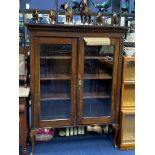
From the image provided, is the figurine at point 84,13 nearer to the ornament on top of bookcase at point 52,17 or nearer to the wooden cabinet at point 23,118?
the ornament on top of bookcase at point 52,17

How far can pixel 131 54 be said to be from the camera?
97.1 inches

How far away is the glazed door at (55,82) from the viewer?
2.26m

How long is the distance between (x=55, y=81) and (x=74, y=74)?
259 millimetres

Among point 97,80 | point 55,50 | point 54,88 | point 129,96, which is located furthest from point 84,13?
point 129,96

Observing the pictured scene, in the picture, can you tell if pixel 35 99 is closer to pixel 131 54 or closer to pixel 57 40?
pixel 57 40

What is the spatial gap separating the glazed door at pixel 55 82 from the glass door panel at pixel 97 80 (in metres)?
0.16

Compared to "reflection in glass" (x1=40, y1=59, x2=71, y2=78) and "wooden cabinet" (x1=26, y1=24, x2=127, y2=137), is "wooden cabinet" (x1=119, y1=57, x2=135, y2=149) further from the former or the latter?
"reflection in glass" (x1=40, y1=59, x2=71, y2=78)

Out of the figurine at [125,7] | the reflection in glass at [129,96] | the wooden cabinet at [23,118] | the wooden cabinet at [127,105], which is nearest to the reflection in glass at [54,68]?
the wooden cabinet at [23,118]

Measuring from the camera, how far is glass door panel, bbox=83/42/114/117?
7.87 ft

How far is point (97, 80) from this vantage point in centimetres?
255

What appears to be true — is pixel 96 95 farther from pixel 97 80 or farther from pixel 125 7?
pixel 125 7

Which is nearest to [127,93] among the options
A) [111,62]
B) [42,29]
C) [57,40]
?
[111,62]

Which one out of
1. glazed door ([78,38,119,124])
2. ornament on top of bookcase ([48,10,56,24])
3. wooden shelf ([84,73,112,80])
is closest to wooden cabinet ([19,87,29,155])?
glazed door ([78,38,119,124])
